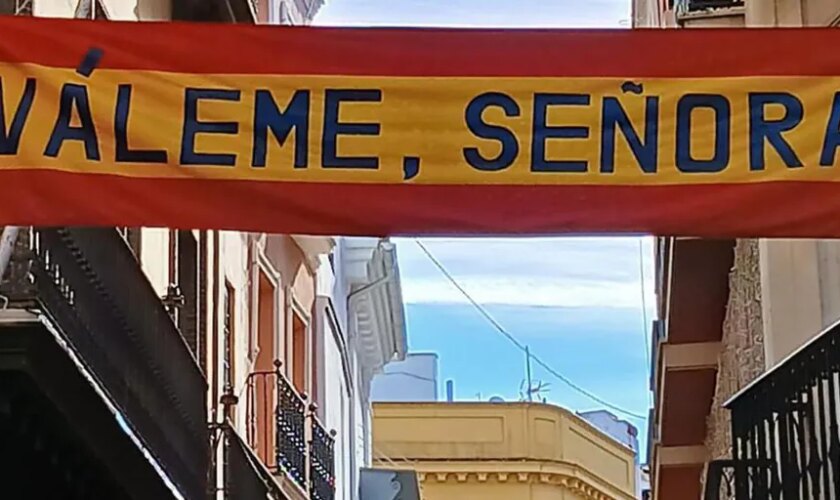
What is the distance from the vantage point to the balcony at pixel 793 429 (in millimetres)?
8336

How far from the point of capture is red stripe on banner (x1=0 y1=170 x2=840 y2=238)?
695cm

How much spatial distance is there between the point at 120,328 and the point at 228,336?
645 cm

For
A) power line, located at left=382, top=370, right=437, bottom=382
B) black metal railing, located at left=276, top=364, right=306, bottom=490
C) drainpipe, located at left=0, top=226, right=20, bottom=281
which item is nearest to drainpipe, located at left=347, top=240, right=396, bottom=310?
black metal railing, located at left=276, top=364, right=306, bottom=490

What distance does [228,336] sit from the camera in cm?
1658

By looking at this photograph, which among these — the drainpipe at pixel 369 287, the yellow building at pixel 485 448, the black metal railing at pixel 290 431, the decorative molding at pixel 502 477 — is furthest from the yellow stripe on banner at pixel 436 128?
the decorative molding at pixel 502 477

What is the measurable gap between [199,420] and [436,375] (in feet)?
100.0

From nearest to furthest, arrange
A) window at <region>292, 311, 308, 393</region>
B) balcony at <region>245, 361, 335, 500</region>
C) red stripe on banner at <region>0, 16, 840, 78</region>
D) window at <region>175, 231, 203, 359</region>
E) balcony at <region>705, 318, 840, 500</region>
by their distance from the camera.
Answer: red stripe on banner at <region>0, 16, 840, 78</region>, balcony at <region>705, 318, 840, 500</region>, window at <region>175, 231, 203, 359</region>, balcony at <region>245, 361, 335, 500</region>, window at <region>292, 311, 308, 393</region>

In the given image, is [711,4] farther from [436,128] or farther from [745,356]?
[436,128]

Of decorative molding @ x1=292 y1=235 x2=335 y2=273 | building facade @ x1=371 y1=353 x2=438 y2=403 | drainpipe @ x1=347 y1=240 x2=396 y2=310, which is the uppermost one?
building facade @ x1=371 y1=353 x2=438 y2=403

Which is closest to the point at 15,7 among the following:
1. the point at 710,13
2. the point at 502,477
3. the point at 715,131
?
the point at 715,131

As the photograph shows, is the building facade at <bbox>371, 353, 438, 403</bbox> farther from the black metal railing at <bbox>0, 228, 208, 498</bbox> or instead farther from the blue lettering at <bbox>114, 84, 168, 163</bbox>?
the blue lettering at <bbox>114, 84, 168, 163</bbox>

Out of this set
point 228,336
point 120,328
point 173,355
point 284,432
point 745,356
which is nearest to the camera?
point 120,328

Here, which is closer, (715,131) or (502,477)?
(715,131)

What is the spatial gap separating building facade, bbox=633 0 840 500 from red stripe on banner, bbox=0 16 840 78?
65.6 inches
